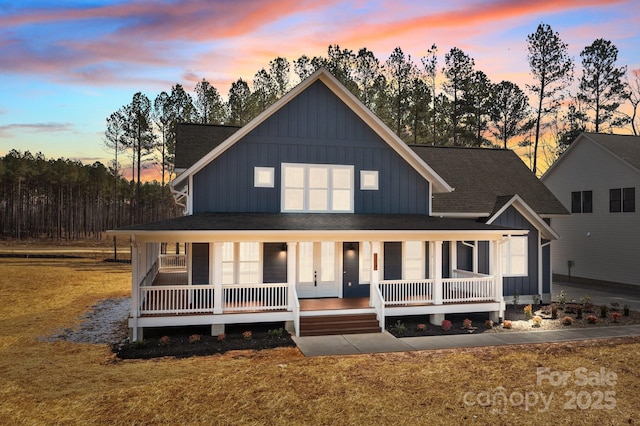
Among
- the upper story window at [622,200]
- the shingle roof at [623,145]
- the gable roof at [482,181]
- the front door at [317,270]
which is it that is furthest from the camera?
the shingle roof at [623,145]

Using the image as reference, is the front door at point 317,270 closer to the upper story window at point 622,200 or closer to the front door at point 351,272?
the front door at point 351,272

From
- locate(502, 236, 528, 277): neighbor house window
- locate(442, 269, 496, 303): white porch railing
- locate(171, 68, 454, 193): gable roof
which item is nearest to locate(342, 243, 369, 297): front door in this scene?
locate(442, 269, 496, 303): white porch railing

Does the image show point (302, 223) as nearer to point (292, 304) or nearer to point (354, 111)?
point (292, 304)

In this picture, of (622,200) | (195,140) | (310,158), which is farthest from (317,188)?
(622,200)

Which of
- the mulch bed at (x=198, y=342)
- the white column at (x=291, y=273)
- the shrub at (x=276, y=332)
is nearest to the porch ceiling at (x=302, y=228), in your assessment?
the white column at (x=291, y=273)

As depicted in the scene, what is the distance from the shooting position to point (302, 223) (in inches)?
624

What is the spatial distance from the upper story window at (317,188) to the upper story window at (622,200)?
17023mm

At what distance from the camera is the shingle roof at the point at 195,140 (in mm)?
19719

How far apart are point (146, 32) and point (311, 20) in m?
8.86

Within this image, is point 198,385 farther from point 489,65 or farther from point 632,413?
point 489,65

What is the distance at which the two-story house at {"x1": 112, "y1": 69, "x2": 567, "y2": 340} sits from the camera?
1472cm

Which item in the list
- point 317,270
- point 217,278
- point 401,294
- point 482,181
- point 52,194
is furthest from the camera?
point 52,194

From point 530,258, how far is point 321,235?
35.8ft

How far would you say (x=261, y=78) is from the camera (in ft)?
160
